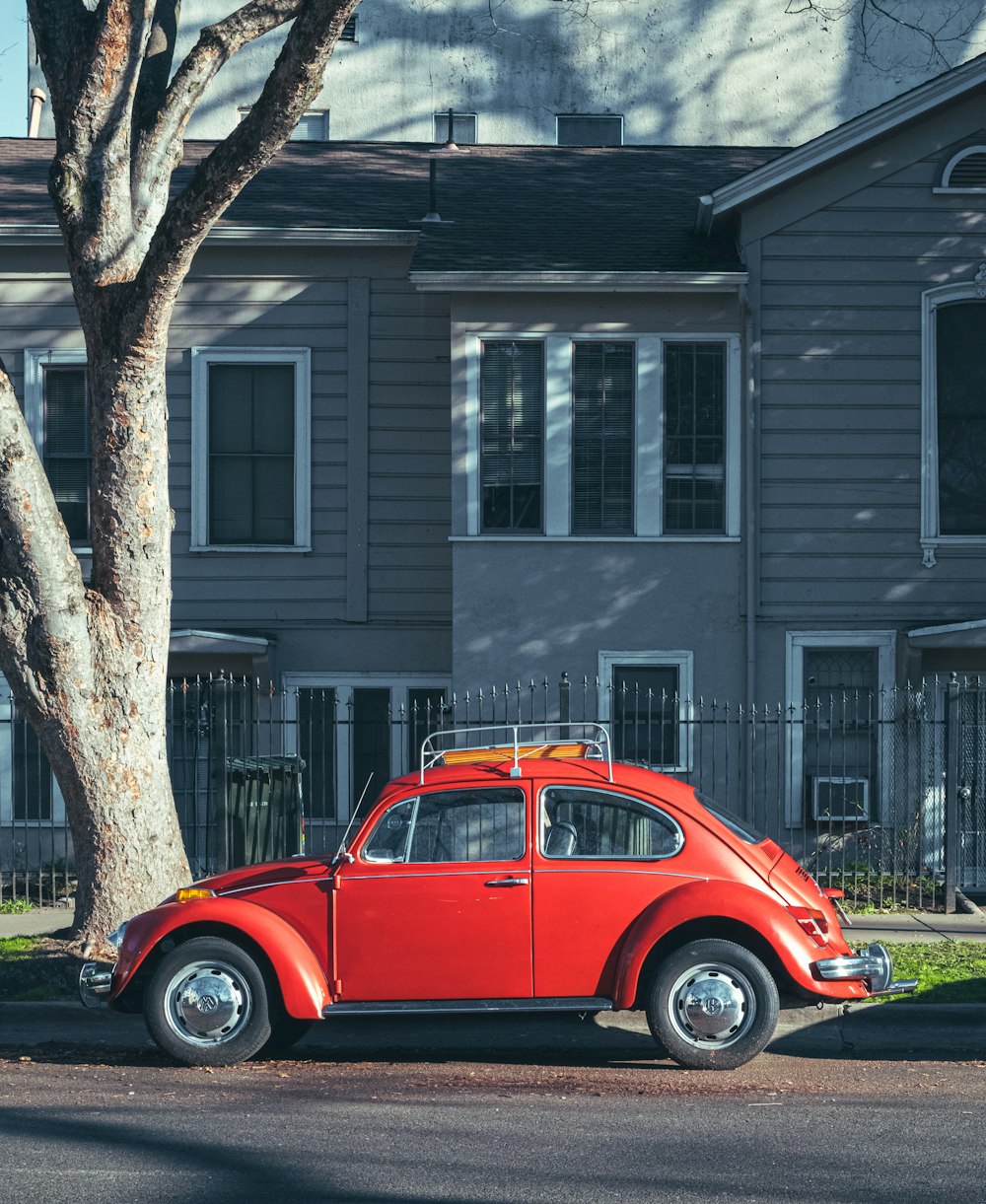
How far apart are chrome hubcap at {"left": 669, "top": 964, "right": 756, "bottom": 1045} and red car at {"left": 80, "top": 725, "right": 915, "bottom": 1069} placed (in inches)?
0.4

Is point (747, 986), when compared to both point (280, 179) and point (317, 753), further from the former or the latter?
point (280, 179)

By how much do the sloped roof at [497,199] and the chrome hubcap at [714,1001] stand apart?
8.21 meters

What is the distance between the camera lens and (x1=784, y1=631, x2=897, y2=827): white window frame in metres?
14.0

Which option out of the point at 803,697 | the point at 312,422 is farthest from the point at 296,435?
the point at 803,697

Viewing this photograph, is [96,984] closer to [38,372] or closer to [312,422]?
[312,422]

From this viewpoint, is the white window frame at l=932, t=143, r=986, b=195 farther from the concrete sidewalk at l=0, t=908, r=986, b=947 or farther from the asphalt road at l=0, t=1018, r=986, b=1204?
the asphalt road at l=0, t=1018, r=986, b=1204

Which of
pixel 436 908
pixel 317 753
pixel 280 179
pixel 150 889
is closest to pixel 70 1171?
pixel 436 908

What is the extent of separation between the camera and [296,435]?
597 inches

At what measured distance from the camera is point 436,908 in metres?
7.77

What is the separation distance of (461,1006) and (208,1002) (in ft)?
4.42

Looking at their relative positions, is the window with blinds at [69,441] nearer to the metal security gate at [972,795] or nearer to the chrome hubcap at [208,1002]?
the chrome hubcap at [208,1002]

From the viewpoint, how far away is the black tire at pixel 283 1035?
825cm

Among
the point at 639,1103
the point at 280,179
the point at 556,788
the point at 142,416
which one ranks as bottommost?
the point at 639,1103

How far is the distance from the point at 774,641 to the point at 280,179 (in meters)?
7.74
